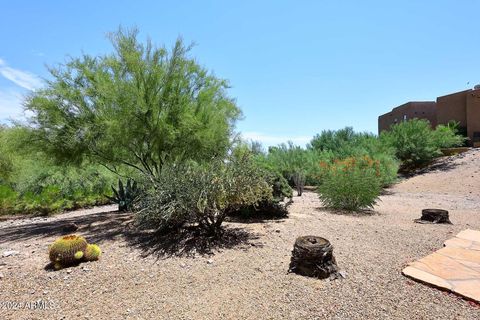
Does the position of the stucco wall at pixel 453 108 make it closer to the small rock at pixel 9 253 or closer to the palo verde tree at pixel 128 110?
the palo verde tree at pixel 128 110

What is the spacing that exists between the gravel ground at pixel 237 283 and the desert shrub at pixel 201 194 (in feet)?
2.08

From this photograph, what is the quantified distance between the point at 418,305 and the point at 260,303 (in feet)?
5.47

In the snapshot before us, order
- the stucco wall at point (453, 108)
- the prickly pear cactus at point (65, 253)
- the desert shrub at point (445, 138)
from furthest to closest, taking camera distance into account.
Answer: the stucco wall at point (453, 108)
the desert shrub at point (445, 138)
the prickly pear cactus at point (65, 253)

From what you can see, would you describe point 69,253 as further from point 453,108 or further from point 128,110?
point 453,108

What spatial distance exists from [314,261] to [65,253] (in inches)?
142

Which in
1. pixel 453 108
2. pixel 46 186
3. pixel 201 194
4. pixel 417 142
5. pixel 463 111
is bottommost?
pixel 46 186

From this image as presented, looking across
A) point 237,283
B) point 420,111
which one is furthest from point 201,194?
point 420,111

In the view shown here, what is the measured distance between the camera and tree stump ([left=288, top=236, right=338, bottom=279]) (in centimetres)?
403

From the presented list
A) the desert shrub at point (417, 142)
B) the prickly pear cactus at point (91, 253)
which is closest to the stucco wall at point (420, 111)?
the desert shrub at point (417, 142)

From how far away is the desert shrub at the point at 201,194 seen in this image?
5492mm

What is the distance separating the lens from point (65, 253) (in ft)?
15.3

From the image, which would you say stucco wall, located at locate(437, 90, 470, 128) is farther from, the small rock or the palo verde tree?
the small rock

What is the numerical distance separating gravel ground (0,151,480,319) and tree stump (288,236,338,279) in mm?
142

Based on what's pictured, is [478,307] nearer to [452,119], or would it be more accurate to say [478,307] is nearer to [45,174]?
[45,174]
